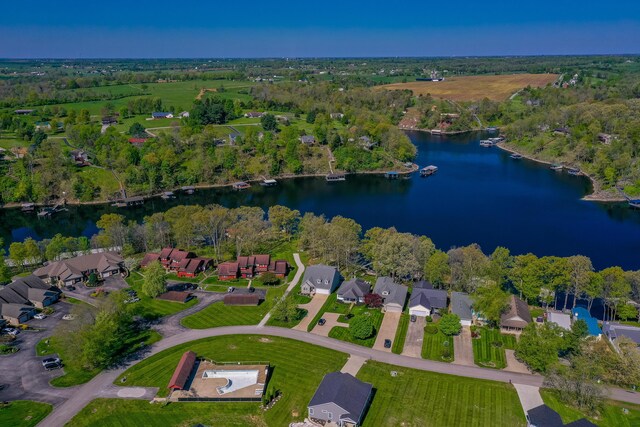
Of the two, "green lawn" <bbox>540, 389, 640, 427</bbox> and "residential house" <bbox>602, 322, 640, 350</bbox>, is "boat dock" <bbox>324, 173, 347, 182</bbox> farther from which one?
"green lawn" <bbox>540, 389, 640, 427</bbox>

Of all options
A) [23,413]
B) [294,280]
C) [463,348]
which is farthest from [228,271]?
[463,348]

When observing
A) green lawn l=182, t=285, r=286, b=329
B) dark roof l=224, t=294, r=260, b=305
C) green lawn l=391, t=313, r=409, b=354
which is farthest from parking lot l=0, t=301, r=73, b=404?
green lawn l=391, t=313, r=409, b=354

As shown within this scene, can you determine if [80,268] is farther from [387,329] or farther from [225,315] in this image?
[387,329]

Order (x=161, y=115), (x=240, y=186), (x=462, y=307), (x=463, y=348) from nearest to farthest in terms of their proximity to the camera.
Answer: (x=463, y=348)
(x=462, y=307)
(x=240, y=186)
(x=161, y=115)

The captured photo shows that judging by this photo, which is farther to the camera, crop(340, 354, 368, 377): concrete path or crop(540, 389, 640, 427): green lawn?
crop(340, 354, 368, 377): concrete path

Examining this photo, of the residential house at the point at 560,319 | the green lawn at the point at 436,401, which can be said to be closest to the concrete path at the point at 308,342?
the green lawn at the point at 436,401

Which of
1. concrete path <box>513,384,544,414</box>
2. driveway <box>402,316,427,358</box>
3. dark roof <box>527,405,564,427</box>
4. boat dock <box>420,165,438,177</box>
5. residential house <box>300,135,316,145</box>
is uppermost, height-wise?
residential house <box>300,135,316,145</box>

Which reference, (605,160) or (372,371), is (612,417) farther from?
(605,160)
